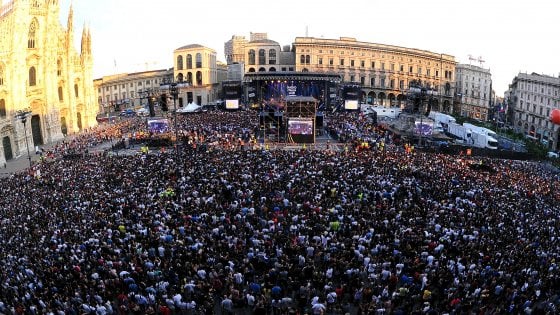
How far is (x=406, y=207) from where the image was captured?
22109mm

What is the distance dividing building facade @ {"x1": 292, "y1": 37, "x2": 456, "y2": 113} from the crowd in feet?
192

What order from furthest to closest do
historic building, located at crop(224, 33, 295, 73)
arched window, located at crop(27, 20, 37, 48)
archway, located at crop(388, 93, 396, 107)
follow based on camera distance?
archway, located at crop(388, 93, 396, 107) → historic building, located at crop(224, 33, 295, 73) → arched window, located at crop(27, 20, 37, 48)

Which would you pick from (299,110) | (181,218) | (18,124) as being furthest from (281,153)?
(18,124)

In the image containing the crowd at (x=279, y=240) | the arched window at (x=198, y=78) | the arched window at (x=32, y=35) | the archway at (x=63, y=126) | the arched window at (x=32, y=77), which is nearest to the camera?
the crowd at (x=279, y=240)

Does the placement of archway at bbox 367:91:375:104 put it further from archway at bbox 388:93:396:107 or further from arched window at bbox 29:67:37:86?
arched window at bbox 29:67:37:86

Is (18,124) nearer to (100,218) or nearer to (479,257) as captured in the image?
(100,218)

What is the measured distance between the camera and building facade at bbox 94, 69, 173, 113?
315 ft

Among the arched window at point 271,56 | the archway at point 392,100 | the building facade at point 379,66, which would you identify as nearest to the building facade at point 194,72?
the arched window at point 271,56

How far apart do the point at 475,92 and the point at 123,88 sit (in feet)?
251

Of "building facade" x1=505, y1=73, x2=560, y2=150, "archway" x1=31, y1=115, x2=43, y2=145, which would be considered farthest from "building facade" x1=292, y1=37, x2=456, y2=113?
"archway" x1=31, y1=115, x2=43, y2=145

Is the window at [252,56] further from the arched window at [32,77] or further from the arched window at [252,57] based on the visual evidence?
the arched window at [32,77]

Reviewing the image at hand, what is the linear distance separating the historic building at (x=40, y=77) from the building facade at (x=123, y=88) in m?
29.7

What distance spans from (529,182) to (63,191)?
1163 inches

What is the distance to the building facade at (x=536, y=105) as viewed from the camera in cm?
6153
